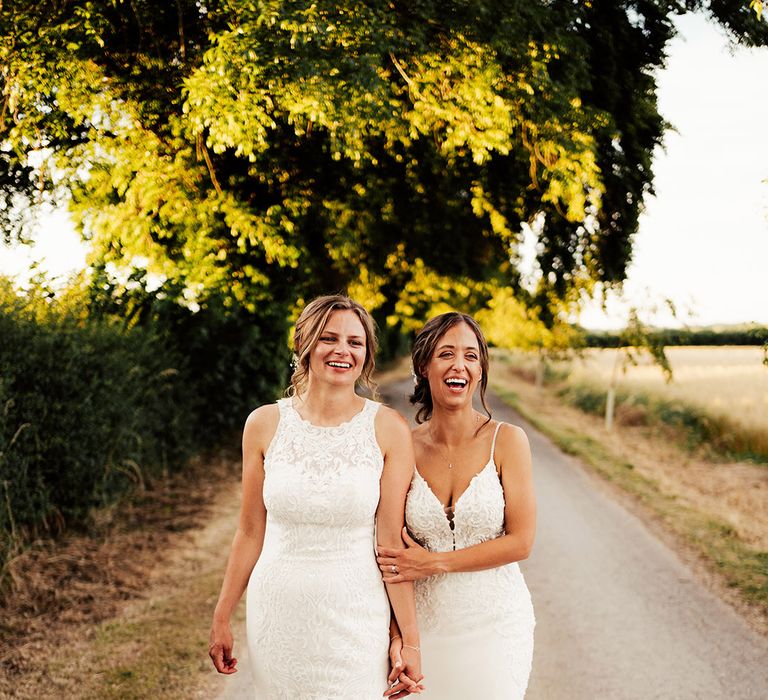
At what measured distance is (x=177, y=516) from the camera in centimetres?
840

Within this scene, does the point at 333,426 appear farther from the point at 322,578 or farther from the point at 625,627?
the point at 625,627

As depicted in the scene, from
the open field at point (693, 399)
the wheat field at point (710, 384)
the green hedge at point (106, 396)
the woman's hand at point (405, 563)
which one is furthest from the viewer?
the wheat field at point (710, 384)

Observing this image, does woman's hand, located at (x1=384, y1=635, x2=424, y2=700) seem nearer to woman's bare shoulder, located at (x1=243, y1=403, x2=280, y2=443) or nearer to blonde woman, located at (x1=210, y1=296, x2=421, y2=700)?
blonde woman, located at (x1=210, y1=296, x2=421, y2=700)

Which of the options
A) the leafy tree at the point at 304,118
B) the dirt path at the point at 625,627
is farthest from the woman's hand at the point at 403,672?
the leafy tree at the point at 304,118

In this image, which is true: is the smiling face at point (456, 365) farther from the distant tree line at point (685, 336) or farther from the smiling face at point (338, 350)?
the distant tree line at point (685, 336)

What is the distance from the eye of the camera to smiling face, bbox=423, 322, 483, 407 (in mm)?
2893

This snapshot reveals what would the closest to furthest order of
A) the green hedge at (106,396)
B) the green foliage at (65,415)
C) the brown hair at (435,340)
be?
the brown hair at (435,340) → the green foliage at (65,415) → the green hedge at (106,396)

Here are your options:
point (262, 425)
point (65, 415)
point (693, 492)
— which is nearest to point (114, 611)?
point (65, 415)

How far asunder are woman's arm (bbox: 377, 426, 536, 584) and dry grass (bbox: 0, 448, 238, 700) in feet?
7.65

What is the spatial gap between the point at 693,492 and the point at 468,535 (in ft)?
29.7

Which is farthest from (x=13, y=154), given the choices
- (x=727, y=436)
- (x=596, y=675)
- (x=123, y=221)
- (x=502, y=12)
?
(x=727, y=436)

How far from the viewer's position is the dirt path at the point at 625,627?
4.42 metres

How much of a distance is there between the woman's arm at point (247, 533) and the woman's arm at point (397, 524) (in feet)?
1.56

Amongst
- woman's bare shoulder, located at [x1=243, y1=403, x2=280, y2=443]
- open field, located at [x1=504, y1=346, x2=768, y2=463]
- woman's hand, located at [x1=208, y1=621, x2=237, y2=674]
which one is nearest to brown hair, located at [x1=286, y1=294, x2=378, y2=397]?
woman's bare shoulder, located at [x1=243, y1=403, x2=280, y2=443]
